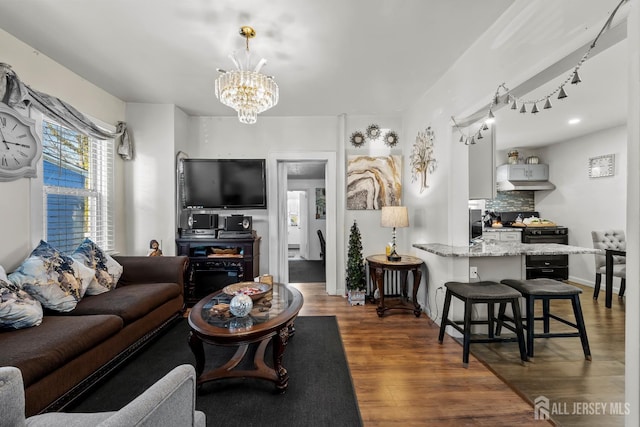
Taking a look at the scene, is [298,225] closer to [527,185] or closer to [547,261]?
[527,185]

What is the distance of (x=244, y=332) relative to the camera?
1.74m

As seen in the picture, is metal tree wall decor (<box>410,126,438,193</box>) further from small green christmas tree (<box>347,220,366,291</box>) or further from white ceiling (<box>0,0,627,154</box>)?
small green christmas tree (<box>347,220,366,291</box>)

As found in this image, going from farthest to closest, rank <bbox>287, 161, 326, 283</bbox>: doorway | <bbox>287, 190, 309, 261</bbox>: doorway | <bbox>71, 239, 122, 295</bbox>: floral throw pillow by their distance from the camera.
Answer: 1. <bbox>287, 190, 309, 261</bbox>: doorway
2. <bbox>287, 161, 326, 283</bbox>: doorway
3. <bbox>71, 239, 122, 295</bbox>: floral throw pillow

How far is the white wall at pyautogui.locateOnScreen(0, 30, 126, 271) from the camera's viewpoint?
225 centimetres

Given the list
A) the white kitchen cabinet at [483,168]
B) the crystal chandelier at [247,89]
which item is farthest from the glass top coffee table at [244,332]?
the white kitchen cabinet at [483,168]

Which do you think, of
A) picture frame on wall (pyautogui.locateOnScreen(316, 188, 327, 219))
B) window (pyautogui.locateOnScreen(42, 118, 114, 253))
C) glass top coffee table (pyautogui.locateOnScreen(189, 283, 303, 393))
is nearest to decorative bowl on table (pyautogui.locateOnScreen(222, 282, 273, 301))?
glass top coffee table (pyautogui.locateOnScreen(189, 283, 303, 393))

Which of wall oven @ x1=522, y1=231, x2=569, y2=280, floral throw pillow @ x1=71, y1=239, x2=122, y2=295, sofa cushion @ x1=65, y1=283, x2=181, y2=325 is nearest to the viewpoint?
sofa cushion @ x1=65, y1=283, x2=181, y2=325

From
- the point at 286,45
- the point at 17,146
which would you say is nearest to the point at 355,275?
the point at 286,45

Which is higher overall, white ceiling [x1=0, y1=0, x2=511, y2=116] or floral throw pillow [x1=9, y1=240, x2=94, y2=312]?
white ceiling [x1=0, y1=0, x2=511, y2=116]

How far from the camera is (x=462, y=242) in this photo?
285 cm

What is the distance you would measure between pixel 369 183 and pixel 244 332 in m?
2.90

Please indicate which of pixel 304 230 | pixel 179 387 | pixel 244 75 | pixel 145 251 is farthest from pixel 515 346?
pixel 304 230

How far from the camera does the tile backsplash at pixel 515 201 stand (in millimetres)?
5738

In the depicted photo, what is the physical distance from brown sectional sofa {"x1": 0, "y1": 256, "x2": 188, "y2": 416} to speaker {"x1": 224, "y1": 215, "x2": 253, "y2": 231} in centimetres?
97
